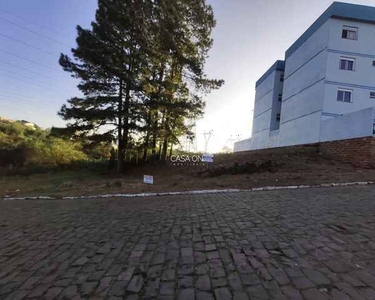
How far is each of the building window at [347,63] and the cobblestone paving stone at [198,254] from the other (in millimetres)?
18899

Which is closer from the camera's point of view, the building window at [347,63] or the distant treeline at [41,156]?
the distant treeline at [41,156]

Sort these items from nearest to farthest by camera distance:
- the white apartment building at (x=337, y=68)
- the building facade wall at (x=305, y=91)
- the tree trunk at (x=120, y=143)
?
the tree trunk at (x=120, y=143), the white apartment building at (x=337, y=68), the building facade wall at (x=305, y=91)

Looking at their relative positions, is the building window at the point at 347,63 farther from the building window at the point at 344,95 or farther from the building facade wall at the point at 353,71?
the building window at the point at 344,95

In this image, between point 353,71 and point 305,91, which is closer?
point 353,71

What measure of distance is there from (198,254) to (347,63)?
75.7ft

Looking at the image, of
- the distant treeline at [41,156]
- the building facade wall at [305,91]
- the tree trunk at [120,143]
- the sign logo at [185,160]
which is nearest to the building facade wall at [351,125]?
the building facade wall at [305,91]

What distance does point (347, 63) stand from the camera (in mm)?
20500

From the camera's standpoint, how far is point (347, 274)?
2457 millimetres

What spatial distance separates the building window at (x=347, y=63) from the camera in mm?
20375

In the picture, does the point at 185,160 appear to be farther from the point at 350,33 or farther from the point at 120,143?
the point at 350,33

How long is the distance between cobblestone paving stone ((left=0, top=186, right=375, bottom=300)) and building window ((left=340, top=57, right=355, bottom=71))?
18.9 meters

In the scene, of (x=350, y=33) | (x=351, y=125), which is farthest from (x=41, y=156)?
(x=350, y=33)

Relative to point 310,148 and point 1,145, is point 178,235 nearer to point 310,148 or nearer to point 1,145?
point 310,148

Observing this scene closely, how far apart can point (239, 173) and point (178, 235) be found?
877 centimetres
